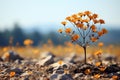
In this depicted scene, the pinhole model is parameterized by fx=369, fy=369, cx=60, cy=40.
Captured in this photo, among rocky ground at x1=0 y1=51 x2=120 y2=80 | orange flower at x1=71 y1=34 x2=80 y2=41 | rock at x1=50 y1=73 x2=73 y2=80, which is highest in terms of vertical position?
orange flower at x1=71 y1=34 x2=80 y2=41

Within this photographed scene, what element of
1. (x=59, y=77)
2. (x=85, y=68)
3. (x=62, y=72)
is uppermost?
(x=85, y=68)

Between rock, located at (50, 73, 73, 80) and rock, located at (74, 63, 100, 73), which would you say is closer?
rock, located at (50, 73, 73, 80)

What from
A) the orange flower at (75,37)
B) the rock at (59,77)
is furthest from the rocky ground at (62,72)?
the orange flower at (75,37)

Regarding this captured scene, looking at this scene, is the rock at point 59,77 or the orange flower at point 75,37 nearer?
the rock at point 59,77

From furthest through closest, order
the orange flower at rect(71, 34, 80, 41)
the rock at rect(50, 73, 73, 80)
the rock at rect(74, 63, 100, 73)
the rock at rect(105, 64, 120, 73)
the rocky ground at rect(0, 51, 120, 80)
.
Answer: the rock at rect(105, 64, 120, 73) < the rock at rect(74, 63, 100, 73) < the orange flower at rect(71, 34, 80, 41) < the rocky ground at rect(0, 51, 120, 80) < the rock at rect(50, 73, 73, 80)

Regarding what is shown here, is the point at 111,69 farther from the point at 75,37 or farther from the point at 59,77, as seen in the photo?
the point at 59,77

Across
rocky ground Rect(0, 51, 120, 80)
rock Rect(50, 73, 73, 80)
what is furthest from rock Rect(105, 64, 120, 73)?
rock Rect(50, 73, 73, 80)

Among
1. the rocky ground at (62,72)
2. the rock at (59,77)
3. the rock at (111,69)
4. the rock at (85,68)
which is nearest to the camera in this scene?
the rock at (59,77)

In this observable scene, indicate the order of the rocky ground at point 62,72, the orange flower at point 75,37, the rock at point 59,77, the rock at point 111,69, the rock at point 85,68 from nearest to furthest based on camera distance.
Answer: the rock at point 59,77 < the rocky ground at point 62,72 < the orange flower at point 75,37 < the rock at point 85,68 < the rock at point 111,69

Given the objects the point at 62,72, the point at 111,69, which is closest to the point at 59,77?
the point at 62,72

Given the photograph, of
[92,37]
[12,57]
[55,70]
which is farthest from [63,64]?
[12,57]

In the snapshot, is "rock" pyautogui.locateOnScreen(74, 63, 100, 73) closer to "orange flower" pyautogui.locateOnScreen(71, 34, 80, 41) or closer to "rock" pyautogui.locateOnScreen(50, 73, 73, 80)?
"orange flower" pyautogui.locateOnScreen(71, 34, 80, 41)

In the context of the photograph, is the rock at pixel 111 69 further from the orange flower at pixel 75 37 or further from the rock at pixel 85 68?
the orange flower at pixel 75 37
